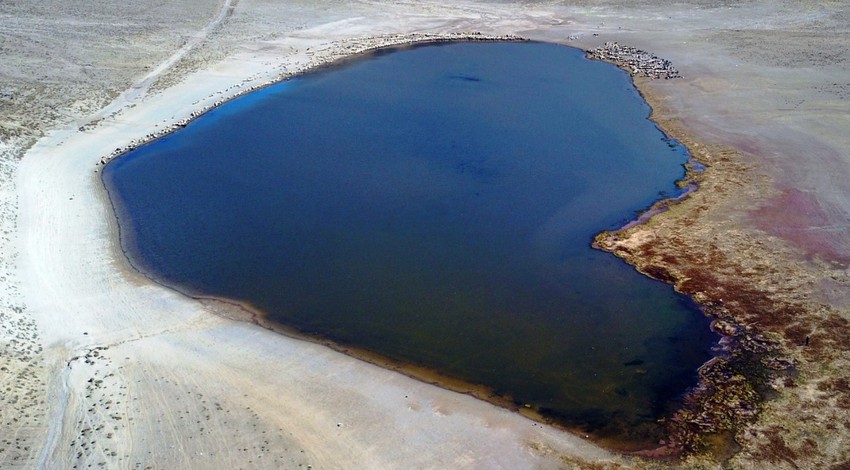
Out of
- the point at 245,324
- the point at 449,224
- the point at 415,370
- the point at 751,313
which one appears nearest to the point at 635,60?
the point at 449,224

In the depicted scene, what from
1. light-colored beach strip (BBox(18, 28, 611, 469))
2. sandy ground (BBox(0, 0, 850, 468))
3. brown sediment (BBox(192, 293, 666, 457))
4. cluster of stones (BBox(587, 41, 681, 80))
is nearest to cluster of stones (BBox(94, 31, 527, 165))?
sandy ground (BBox(0, 0, 850, 468))

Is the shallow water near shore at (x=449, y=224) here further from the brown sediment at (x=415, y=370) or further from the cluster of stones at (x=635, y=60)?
the cluster of stones at (x=635, y=60)

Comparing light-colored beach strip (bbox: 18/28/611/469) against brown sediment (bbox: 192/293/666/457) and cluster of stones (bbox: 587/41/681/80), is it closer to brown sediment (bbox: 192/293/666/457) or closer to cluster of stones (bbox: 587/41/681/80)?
brown sediment (bbox: 192/293/666/457)

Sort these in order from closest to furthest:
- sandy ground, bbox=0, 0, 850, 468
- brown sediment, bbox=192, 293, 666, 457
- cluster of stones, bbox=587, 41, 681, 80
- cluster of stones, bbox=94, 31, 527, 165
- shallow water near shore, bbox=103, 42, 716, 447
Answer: sandy ground, bbox=0, 0, 850, 468, brown sediment, bbox=192, 293, 666, 457, shallow water near shore, bbox=103, 42, 716, 447, cluster of stones, bbox=94, 31, 527, 165, cluster of stones, bbox=587, 41, 681, 80

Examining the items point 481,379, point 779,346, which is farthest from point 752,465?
point 481,379

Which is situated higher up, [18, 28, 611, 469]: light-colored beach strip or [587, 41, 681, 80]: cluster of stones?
[587, 41, 681, 80]: cluster of stones
